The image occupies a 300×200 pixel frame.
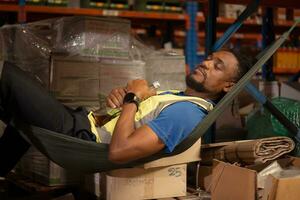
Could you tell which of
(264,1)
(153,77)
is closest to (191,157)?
(153,77)

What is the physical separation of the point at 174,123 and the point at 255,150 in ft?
1.28

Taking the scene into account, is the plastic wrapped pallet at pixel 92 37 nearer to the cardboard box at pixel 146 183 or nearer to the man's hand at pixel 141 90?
the man's hand at pixel 141 90

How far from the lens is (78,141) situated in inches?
63.2

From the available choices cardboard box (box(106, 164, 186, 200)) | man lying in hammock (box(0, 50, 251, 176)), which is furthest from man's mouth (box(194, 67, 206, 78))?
cardboard box (box(106, 164, 186, 200))

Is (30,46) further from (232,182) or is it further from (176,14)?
(176,14)

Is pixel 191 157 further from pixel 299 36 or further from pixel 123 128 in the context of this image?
pixel 299 36

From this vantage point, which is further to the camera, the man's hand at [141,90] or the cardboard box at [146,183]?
the man's hand at [141,90]

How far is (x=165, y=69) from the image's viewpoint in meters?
2.57

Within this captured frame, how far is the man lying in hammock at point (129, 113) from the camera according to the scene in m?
1.63

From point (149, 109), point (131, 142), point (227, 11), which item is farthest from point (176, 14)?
point (131, 142)

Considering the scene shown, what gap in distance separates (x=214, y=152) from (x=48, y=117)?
2.54 feet

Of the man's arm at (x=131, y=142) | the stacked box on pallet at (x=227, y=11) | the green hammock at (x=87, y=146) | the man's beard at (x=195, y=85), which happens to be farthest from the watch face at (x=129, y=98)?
the stacked box on pallet at (x=227, y=11)

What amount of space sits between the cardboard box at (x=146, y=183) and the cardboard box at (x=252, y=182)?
15 cm

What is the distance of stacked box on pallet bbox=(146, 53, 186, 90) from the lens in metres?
2.57
